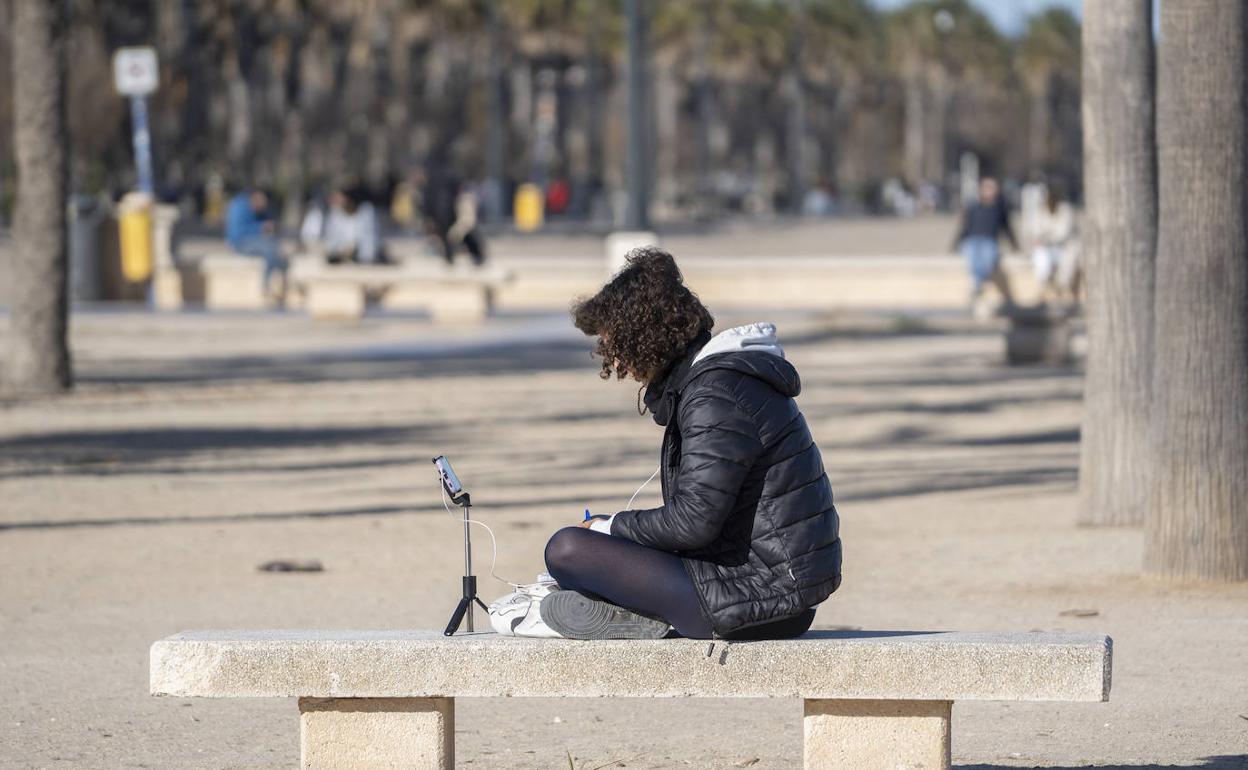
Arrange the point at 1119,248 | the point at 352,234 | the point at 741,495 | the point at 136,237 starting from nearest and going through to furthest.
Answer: the point at 741,495
the point at 1119,248
the point at 352,234
the point at 136,237

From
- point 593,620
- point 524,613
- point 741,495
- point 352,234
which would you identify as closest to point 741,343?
point 741,495

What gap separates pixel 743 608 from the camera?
4.80 meters

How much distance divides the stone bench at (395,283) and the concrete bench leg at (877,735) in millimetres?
19925

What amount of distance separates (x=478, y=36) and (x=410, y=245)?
36.1 m

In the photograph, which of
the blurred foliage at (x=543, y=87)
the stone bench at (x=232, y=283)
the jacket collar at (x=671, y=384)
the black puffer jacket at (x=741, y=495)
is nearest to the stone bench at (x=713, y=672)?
the black puffer jacket at (x=741, y=495)

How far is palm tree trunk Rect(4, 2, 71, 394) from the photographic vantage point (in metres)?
15.8

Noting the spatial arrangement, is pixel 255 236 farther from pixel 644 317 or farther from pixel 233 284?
pixel 644 317

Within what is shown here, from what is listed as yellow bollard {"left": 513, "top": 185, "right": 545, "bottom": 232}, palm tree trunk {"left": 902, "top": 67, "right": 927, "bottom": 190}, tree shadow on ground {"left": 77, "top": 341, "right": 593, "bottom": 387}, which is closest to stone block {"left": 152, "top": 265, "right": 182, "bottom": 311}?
tree shadow on ground {"left": 77, "top": 341, "right": 593, "bottom": 387}

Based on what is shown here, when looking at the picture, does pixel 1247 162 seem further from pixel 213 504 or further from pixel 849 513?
pixel 213 504

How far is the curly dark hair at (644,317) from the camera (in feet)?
15.7

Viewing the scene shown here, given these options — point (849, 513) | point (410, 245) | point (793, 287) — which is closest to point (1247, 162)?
point (849, 513)

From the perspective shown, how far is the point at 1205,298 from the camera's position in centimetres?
847

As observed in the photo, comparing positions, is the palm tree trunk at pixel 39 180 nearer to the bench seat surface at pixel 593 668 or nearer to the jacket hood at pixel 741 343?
the bench seat surface at pixel 593 668

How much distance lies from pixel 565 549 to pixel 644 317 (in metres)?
0.61
